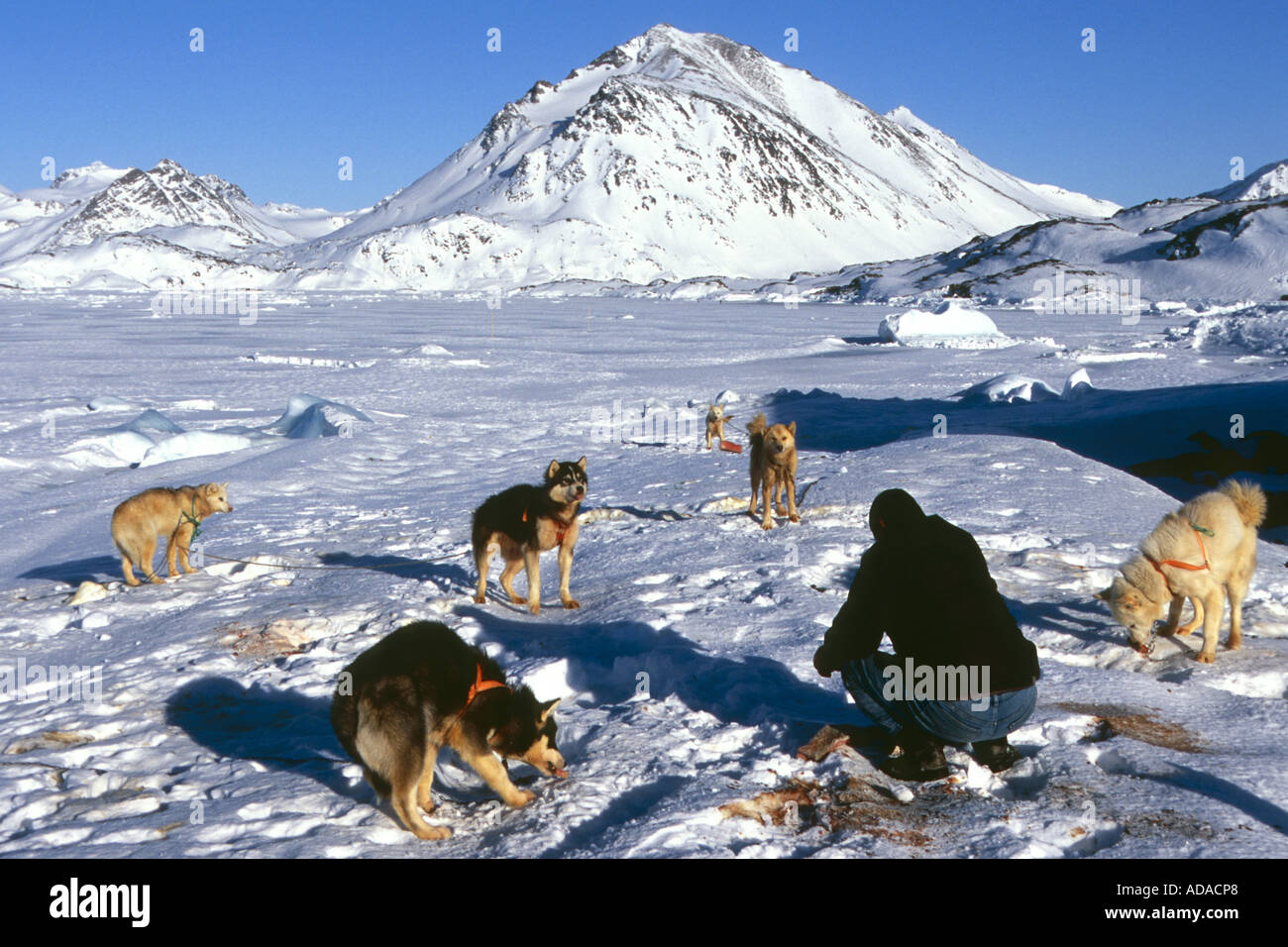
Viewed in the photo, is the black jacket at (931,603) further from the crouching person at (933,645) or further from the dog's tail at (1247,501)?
the dog's tail at (1247,501)

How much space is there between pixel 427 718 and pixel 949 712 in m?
2.19

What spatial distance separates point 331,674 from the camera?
217 inches

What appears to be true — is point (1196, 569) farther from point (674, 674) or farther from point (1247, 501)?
point (674, 674)

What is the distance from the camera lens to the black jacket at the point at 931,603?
373 cm

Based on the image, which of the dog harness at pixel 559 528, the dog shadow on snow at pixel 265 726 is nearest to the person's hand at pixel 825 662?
the dog shadow on snow at pixel 265 726

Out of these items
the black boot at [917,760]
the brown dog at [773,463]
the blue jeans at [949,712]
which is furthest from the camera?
the brown dog at [773,463]

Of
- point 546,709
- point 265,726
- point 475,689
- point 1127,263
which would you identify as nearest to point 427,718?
point 475,689

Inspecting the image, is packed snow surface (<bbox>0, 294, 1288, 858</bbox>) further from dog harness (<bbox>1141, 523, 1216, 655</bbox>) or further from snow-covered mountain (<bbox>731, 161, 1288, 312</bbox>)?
snow-covered mountain (<bbox>731, 161, 1288, 312</bbox>)

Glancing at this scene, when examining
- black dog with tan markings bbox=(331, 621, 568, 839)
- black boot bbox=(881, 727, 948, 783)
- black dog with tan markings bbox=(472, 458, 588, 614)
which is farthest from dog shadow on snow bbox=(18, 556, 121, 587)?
black boot bbox=(881, 727, 948, 783)

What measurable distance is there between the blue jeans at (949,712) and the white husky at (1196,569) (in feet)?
6.18
